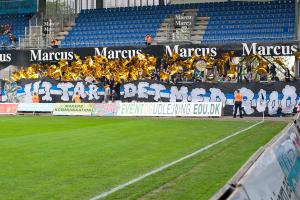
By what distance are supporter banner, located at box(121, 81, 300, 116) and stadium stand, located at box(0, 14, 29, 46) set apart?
1786 cm

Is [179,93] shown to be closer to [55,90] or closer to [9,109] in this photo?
[55,90]

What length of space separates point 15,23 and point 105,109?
22.4 m

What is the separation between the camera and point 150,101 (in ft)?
110

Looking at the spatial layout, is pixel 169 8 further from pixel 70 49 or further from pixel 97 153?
pixel 97 153

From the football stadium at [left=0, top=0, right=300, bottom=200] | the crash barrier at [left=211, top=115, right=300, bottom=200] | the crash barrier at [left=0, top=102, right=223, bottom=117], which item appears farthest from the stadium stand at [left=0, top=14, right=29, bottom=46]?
the crash barrier at [left=211, top=115, right=300, bottom=200]

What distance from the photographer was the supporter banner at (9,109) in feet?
114

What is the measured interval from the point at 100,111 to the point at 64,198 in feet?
78.5

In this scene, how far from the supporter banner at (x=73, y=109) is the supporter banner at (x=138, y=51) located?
15.1 ft

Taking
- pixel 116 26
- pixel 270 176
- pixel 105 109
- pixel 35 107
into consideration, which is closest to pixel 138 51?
pixel 105 109

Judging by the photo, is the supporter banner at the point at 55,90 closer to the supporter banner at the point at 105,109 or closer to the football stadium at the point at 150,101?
the football stadium at the point at 150,101

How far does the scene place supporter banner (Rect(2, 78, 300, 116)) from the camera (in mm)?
29844

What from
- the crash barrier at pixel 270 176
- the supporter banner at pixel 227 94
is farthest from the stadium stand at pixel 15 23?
the crash barrier at pixel 270 176

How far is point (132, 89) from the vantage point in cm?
3400

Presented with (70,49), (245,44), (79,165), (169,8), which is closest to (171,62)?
(245,44)
